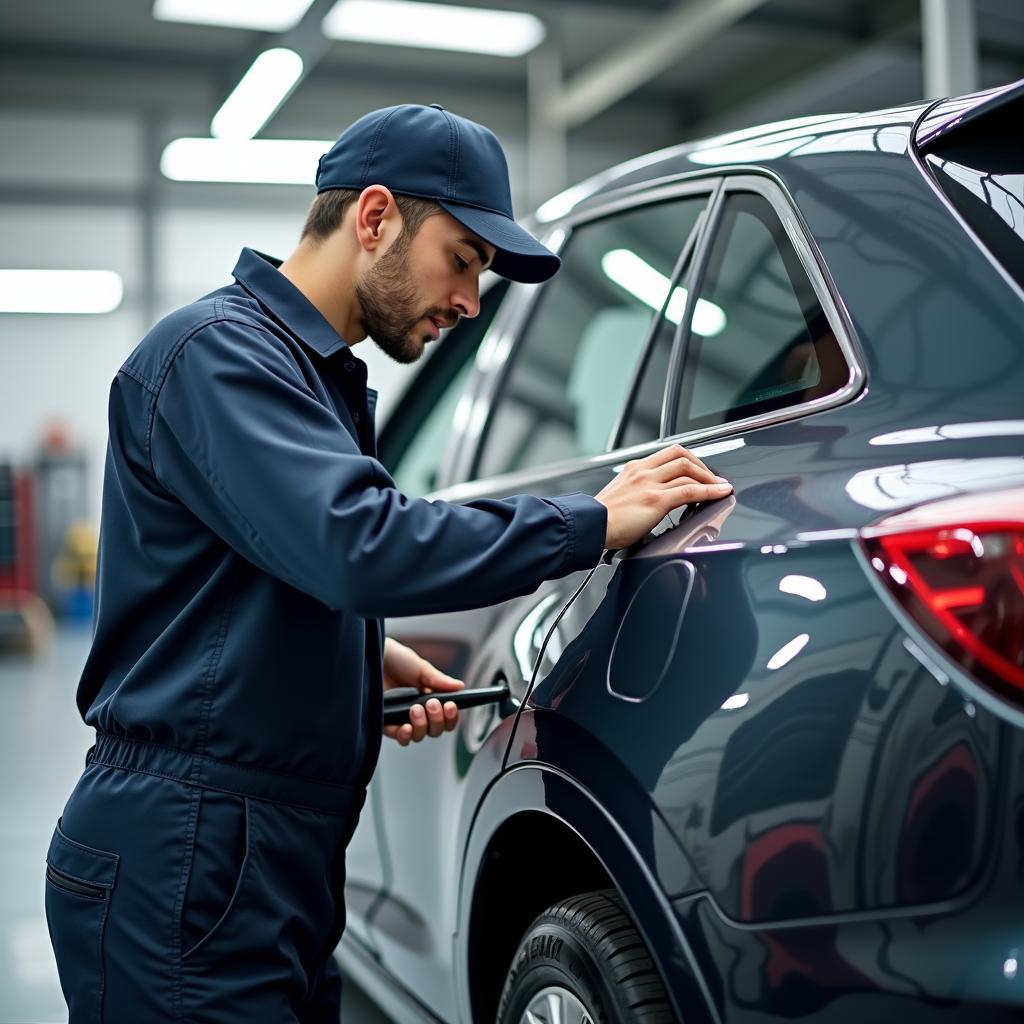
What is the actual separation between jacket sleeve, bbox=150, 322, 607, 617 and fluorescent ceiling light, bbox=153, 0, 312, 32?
25.5 ft

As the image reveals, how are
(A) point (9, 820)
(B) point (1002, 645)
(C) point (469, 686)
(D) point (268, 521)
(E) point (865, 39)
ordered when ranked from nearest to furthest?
1. (B) point (1002, 645)
2. (D) point (268, 521)
3. (C) point (469, 686)
4. (A) point (9, 820)
5. (E) point (865, 39)

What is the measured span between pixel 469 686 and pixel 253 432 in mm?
717

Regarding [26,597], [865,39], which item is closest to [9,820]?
[26,597]

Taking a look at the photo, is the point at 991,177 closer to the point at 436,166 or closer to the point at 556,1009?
the point at 436,166

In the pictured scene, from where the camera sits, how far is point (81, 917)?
1356mm

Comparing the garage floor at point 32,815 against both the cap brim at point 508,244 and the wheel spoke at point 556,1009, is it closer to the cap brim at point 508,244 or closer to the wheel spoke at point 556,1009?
the wheel spoke at point 556,1009

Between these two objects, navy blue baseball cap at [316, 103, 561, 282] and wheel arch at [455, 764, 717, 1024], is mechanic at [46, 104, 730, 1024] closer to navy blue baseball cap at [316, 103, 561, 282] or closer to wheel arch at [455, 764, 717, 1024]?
navy blue baseball cap at [316, 103, 561, 282]

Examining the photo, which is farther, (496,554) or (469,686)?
(469,686)

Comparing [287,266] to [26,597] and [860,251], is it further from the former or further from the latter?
[26,597]

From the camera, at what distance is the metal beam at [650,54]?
8539 millimetres

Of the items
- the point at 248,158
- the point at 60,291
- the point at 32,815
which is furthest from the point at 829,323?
the point at 60,291

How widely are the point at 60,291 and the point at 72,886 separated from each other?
12395 millimetres

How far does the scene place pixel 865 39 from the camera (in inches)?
413

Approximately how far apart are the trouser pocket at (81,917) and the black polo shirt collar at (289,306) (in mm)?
624
